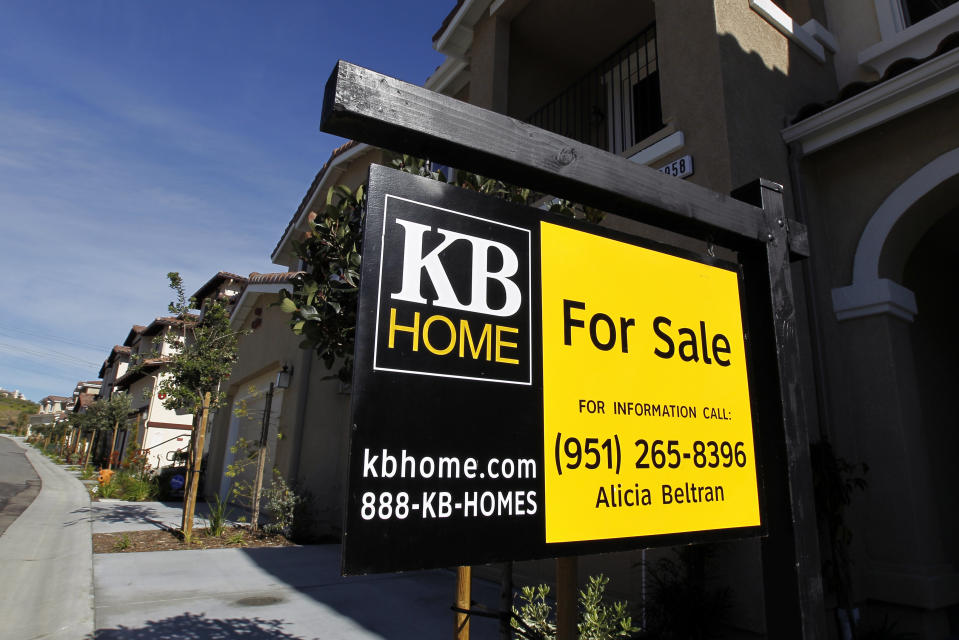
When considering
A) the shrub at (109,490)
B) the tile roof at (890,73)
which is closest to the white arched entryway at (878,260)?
the tile roof at (890,73)

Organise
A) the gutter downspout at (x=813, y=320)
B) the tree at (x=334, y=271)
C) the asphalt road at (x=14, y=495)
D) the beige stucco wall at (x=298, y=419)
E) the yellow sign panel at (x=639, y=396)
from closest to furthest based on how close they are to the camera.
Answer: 1. the yellow sign panel at (x=639, y=396)
2. the tree at (x=334, y=271)
3. the gutter downspout at (x=813, y=320)
4. the beige stucco wall at (x=298, y=419)
5. the asphalt road at (x=14, y=495)

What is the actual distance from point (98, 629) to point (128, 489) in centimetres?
Result: 1124

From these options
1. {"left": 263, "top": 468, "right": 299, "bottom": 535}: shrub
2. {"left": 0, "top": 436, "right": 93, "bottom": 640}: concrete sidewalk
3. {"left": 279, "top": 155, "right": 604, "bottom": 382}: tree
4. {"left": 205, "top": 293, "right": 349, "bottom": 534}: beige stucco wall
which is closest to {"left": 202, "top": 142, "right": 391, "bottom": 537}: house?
{"left": 205, "top": 293, "right": 349, "bottom": 534}: beige stucco wall

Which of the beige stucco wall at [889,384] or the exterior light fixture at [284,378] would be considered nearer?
the beige stucco wall at [889,384]

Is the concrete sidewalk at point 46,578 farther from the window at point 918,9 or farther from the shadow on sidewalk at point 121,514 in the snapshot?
the window at point 918,9

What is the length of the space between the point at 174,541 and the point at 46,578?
239 centimetres

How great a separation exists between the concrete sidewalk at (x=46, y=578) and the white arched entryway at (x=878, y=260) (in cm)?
657

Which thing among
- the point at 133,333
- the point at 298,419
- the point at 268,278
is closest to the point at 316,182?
the point at 268,278

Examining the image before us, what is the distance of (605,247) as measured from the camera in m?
1.72

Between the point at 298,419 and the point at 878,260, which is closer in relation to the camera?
the point at 878,260

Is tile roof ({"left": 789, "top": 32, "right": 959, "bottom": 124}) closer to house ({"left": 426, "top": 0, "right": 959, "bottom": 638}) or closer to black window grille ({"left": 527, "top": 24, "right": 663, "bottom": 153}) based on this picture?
house ({"left": 426, "top": 0, "right": 959, "bottom": 638})

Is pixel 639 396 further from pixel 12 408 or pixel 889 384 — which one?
pixel 12 408

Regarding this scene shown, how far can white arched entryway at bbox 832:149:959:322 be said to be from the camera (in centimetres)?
459

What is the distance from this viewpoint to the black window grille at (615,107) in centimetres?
791
